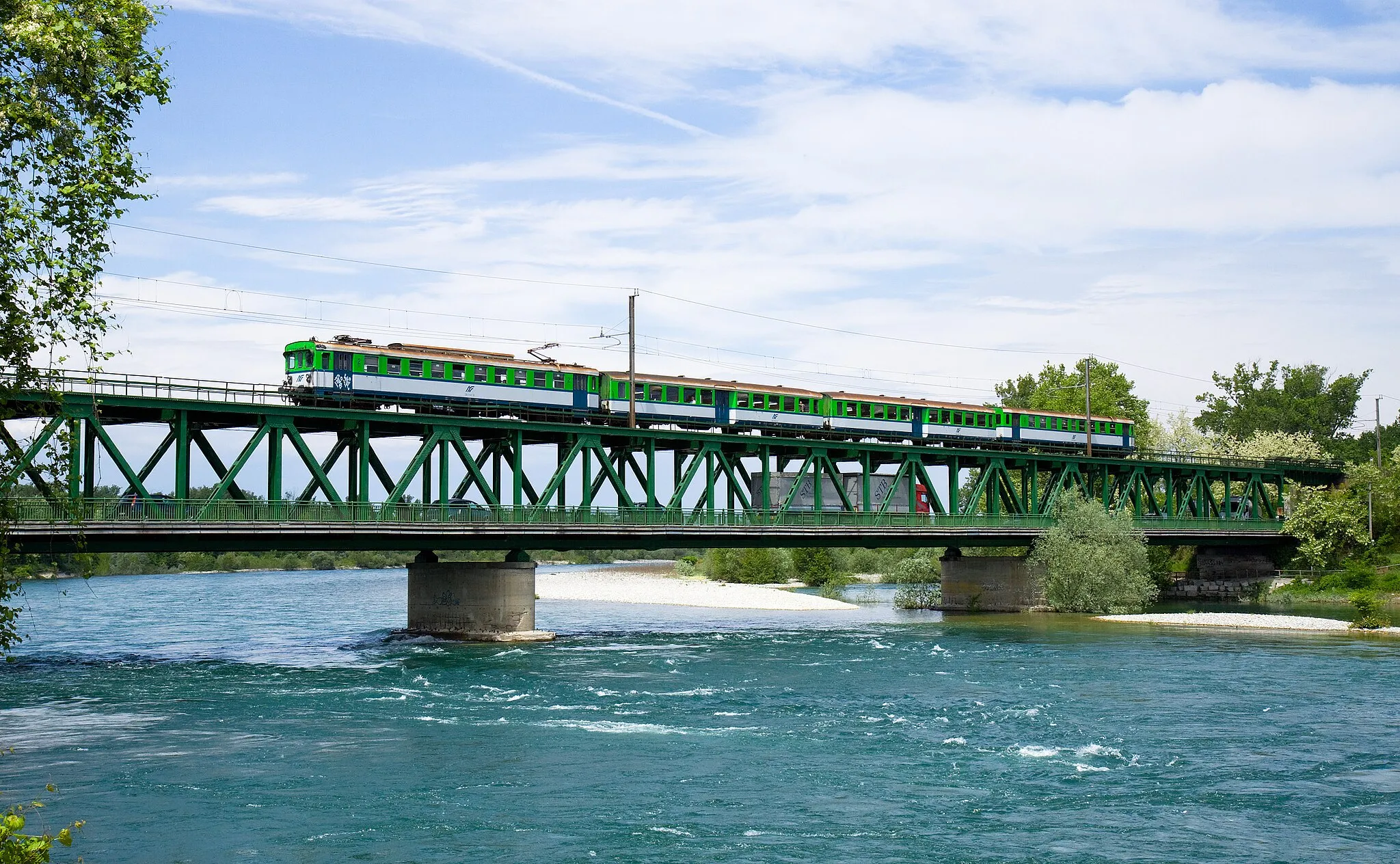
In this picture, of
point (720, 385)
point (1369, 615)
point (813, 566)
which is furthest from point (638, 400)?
point (813, 566)

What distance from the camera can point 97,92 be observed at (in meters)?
16.3

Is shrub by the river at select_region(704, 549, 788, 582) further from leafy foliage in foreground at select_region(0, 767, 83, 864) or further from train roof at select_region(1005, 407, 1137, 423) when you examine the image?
leafy foliage in foreground at select_region(0, 767, 83, 864)

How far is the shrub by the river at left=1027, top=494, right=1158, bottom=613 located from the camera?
70.6 meters

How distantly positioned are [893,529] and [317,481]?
107 feet

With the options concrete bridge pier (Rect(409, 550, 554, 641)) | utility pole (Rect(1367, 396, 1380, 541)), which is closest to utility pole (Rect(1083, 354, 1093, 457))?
utility pole (Rect(1367, 396, 1380, 541))

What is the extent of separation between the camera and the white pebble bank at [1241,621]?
5962cm

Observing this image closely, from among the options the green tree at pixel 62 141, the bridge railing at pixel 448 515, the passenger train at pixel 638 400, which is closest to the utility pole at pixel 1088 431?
the passenger train at pixel 638 400

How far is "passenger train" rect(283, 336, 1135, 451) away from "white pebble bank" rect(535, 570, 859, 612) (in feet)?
42.8

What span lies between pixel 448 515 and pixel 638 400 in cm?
1680

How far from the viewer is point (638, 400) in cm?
6631

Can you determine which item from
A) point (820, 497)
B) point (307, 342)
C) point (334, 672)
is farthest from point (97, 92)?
point (820, 497)

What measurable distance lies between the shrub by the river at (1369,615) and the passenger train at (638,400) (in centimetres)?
2320

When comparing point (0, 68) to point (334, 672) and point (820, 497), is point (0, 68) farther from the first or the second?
point (820, 497)

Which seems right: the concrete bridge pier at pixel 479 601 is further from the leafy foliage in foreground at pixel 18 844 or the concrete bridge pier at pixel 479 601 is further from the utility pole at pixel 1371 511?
the utility pole at pixel 1371 511
